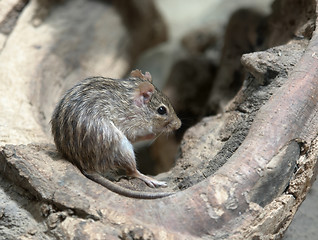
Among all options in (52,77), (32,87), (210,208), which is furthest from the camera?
(52,77)

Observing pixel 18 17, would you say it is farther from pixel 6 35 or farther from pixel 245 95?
pixel 245 95

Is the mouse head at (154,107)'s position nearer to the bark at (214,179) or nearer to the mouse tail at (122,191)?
the bark at (214,179)

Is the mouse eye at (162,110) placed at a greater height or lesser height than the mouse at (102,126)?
greater

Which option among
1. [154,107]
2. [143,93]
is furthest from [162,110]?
[143,93]

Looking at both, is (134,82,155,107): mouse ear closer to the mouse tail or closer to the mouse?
the mouse

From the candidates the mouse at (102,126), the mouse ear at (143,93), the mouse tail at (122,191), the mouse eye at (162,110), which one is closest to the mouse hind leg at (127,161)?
the mouse at (102,126)

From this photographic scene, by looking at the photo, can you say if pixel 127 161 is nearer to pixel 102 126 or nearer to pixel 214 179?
pixel 102 126

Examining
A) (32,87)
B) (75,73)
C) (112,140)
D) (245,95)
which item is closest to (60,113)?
(112,140)

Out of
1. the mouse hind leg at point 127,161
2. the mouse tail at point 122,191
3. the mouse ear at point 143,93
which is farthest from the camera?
the mouse ear at point 143,93
